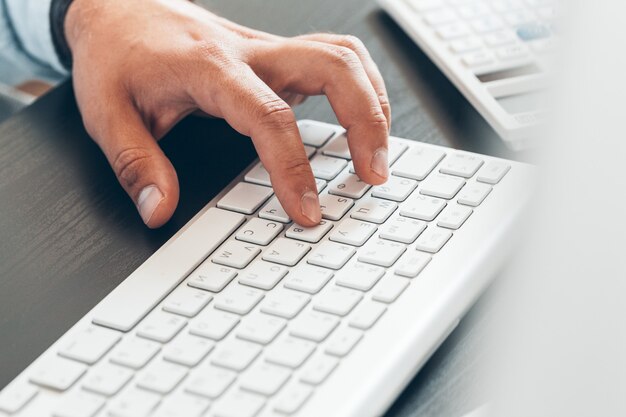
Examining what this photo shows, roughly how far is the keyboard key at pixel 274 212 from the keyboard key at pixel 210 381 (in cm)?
15

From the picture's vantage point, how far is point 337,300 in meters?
0.46

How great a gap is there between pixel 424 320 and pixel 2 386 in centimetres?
23

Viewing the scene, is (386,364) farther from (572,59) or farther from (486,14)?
(486,14)

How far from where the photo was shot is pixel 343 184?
0.58 m

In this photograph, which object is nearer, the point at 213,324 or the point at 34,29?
the point at 213,324

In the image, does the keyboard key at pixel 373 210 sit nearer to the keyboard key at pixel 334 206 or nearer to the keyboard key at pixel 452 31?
the keyboard key at pixel 334 206

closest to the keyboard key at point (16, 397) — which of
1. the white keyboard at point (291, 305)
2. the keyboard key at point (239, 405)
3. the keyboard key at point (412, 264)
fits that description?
the white keyboard at point (291, 305)

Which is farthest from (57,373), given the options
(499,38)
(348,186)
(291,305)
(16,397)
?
(499,38)

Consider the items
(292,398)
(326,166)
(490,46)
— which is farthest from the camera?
(490,46)

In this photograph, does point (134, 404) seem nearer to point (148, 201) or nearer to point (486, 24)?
point (148, 201)

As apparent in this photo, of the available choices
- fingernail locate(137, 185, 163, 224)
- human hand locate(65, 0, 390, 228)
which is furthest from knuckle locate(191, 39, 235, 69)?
fingernail locate(137, 185, 163, 224)

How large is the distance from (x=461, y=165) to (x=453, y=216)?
0.06 m

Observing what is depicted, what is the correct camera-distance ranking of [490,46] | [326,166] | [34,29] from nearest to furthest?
[326,166], [490,46], [34,29]

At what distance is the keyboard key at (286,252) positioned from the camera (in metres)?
0.50
